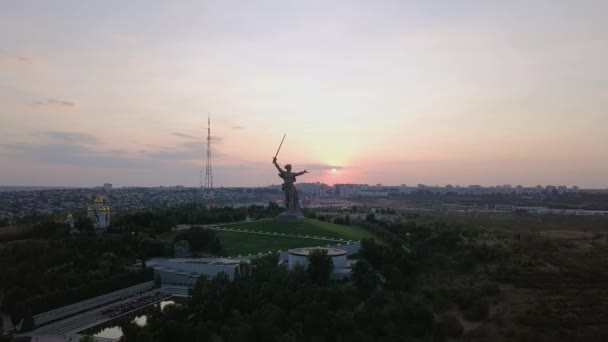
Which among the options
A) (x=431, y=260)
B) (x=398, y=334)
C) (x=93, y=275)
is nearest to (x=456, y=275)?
(x=431, y=260)

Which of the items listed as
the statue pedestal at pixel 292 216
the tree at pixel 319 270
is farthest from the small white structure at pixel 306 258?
the statue pedestal at pixel 292 216

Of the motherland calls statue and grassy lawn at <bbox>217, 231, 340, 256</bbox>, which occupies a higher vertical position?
the motherland calls statue

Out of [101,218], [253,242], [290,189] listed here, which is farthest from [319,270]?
[101,218]

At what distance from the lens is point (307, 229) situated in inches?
1615

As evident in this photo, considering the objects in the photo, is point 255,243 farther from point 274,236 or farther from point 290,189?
point 290,189

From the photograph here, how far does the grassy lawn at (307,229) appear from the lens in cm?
4000

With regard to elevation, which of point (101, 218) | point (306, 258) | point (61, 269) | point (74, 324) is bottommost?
point (74, 324)

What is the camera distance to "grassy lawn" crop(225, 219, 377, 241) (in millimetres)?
40000

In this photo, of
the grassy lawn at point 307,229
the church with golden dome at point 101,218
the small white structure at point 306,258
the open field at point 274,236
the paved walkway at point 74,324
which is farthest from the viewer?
the grassy lawn at point 307,229

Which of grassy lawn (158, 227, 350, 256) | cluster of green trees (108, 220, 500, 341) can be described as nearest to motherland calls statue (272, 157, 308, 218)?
grassy lawn (158, 227, 350, 256)

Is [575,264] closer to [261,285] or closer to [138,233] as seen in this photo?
[261,285]

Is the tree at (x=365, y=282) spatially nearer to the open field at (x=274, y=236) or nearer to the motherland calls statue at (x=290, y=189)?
the open field at (x=274, y=236)

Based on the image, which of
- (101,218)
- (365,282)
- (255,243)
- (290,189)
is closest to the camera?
(365,282)

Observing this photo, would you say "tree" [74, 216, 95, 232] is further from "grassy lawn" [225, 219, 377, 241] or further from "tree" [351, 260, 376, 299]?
"tree" [351, 260, 376, 299]
